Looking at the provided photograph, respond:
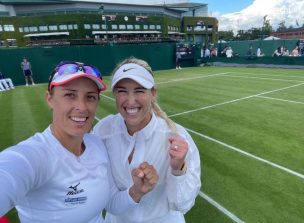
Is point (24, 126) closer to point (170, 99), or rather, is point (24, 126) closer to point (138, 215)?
point (170, 99)

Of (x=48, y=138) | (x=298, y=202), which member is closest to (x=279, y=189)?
(x=298, y=202)

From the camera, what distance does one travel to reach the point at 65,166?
1760 millimetres

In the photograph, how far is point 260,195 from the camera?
4.87 m

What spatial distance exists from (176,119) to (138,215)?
7466 millimetres

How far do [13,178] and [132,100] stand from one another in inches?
45.2

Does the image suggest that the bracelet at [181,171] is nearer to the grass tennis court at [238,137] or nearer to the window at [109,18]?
the grass tennis court at [238,137]

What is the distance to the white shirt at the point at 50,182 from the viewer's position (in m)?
1.47

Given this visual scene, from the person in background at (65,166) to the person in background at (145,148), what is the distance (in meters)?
0.26

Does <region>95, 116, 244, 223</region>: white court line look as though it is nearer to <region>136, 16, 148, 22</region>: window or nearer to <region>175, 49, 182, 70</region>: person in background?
<region>175, 49, 182, 70</region>: person in background

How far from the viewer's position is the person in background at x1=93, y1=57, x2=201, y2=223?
2.24 meters

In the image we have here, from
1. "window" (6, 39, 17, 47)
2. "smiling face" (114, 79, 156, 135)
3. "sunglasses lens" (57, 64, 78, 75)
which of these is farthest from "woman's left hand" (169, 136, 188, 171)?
"window" (6, 39, 17, 47)

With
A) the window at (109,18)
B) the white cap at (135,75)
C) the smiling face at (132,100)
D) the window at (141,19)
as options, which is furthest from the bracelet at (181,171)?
the window at (141,19)

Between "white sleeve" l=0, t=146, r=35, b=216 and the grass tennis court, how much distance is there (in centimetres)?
338

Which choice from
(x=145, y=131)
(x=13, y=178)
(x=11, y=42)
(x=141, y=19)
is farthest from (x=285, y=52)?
(x=11, y=42)
